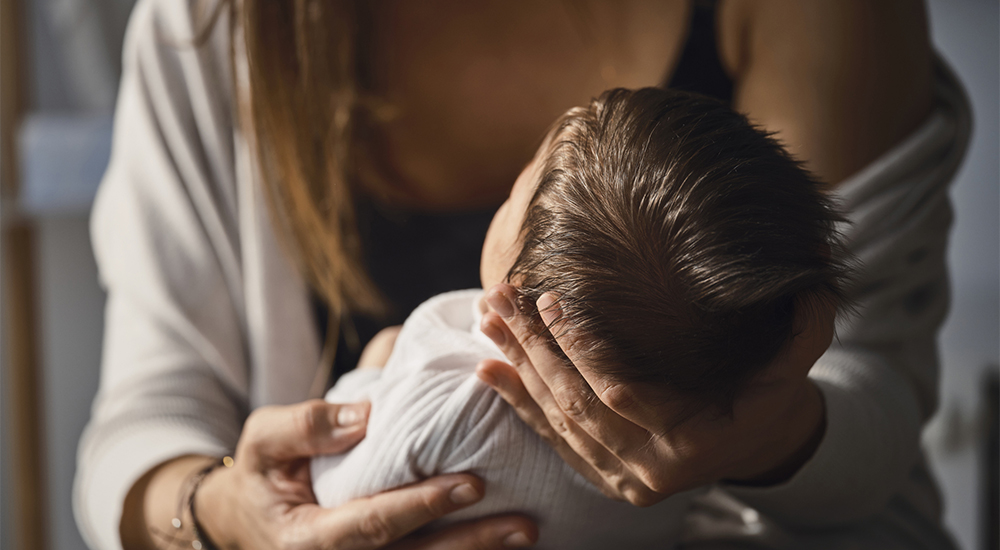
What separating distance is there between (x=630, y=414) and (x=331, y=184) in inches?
13.6

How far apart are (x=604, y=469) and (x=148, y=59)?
0.57 meters

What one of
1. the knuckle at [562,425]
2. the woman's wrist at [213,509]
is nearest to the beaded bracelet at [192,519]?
the woman's wrist at [213,509]

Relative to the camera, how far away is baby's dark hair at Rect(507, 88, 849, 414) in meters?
0.25

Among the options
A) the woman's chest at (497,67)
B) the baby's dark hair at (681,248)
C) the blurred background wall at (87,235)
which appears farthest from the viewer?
the blurred background wall at (87,235)

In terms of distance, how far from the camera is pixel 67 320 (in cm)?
117

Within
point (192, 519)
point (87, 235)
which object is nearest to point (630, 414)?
point (192, 519)

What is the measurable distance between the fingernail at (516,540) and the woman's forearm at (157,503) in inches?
10.1

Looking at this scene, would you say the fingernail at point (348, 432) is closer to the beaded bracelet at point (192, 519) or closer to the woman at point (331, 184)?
the woman at point (331, 184)

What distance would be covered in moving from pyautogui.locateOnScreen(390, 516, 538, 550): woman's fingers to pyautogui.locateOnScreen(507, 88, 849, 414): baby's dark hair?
5.0 inches

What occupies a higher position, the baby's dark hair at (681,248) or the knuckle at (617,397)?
the baby's dark hair at (681,248)

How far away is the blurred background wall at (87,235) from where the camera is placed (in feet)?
3.13

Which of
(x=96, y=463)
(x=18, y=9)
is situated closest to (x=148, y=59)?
(x=96, y=463)

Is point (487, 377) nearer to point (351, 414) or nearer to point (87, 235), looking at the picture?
point (351, 414)

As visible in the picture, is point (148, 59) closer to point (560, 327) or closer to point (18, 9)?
point (560, 327)
